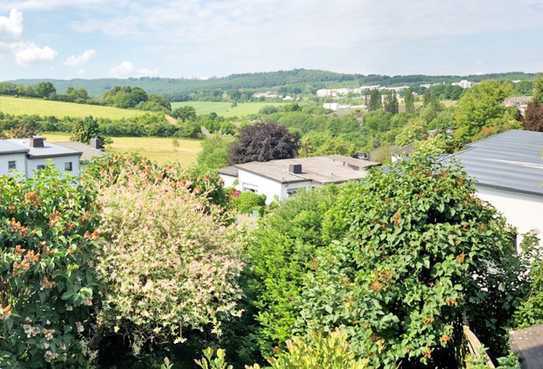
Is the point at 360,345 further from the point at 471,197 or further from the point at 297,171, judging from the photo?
the point at 297,171

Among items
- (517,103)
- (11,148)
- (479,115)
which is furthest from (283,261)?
(517,103)

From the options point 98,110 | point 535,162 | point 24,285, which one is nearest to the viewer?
point 24,285

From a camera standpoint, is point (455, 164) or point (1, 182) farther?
point (455, 164)

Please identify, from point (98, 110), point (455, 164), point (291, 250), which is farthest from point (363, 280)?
point (98, 110)

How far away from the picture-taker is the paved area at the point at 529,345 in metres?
6.62

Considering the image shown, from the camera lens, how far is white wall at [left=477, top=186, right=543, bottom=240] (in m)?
12.7

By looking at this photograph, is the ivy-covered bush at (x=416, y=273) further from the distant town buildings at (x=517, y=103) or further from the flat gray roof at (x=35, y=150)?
the distant town buildings at (x=517, y=103)

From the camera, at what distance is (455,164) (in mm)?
7539

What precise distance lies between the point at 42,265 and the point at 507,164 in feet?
46.0

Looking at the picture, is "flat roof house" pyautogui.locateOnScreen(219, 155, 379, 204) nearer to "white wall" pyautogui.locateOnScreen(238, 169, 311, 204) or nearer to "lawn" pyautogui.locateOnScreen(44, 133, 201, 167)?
"white wall" pyautogui.locateOnScreen(238, 169, 311, 204)

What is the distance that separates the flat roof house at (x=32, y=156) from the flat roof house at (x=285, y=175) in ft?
40.6

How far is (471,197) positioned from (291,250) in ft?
12.2

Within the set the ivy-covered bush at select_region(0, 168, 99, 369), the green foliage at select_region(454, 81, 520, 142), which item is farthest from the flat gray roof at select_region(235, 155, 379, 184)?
the ivy-covered bush at select_region(0, 168, 99, 369)

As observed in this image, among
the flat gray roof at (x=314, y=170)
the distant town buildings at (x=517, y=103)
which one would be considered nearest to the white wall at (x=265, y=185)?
the flat gray roof at (x=314, y=170)
